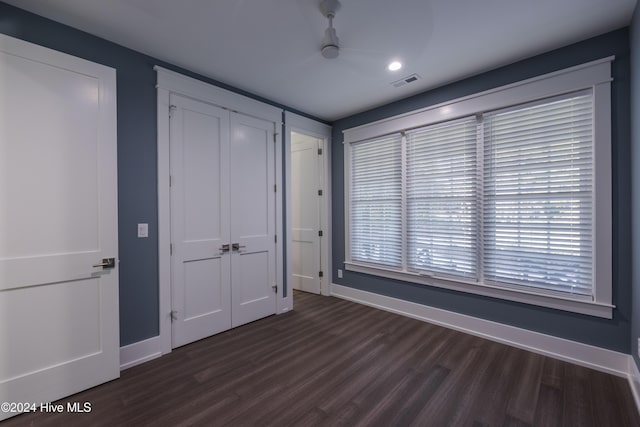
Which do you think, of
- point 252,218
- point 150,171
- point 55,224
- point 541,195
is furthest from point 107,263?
point 541,195

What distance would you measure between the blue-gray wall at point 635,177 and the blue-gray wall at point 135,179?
3.83 metres

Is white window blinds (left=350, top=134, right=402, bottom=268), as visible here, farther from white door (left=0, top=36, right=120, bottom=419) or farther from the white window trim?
white door (left=0, top=36, right=120, bottom=419)

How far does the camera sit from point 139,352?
2385mm

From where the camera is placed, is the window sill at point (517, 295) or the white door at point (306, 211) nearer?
the window sill at point (517, 295)

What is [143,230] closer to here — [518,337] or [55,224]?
[55,224]

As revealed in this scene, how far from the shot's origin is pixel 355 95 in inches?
133

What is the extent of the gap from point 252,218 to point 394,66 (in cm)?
229

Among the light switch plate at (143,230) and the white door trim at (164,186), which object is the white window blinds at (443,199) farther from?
the light switch plate at (143,230)

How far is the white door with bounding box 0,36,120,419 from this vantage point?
5.77ft

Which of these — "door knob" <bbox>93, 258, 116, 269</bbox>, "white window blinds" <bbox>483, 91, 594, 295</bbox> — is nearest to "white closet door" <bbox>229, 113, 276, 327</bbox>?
"door knob" <bbox>93, 258, 116, 269</bbox>

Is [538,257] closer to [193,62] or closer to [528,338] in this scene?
[528,338]

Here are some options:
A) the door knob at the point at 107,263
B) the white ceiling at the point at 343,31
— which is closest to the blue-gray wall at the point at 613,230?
the white ceiling at the point at 343,31

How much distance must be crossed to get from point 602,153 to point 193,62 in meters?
3.70

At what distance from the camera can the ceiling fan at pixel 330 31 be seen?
1836 millimetres
